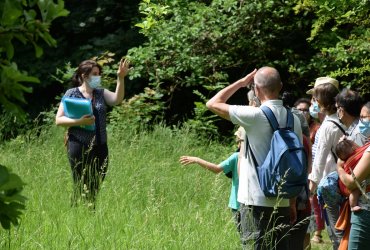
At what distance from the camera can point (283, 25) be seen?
14195mm

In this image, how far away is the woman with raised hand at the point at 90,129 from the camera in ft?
25.5

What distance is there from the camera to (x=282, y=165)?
18.4 ft

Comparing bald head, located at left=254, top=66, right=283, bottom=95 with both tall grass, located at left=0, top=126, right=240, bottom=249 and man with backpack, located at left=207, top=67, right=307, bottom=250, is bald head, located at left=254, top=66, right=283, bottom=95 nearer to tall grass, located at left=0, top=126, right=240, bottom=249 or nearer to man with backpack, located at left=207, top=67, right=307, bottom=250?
man with backpack, located at left=207, top=67, right=307, bottom=250

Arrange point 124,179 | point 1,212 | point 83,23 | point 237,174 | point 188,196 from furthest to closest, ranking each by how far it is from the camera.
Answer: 1. point 83,23
2. point 124,179
3. point 188,196
4. point 237,174
5. point 1,212

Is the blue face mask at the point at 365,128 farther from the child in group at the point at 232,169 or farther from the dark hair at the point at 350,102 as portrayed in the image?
the child in group at the point at 232,169

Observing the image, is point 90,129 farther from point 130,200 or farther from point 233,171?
point 233,171

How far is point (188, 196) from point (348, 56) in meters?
4.44

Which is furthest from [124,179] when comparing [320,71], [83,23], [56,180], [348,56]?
[83,23]

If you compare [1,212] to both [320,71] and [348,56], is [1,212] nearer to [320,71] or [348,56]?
[348,56]

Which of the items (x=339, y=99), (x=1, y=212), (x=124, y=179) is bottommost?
(x=124, y=179)

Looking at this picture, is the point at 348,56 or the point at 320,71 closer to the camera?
the point at 348,56

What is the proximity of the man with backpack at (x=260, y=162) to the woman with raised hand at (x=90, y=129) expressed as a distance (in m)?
2.12

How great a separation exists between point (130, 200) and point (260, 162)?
7.04 ft

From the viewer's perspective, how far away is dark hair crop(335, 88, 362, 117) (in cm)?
688
